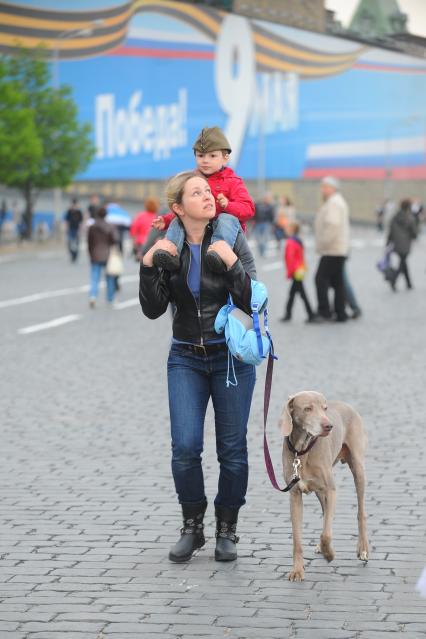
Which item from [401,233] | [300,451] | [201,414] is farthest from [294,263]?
[300,451]

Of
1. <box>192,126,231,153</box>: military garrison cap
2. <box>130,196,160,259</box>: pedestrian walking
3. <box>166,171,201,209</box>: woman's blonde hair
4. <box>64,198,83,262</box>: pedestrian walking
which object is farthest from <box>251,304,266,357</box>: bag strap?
<box>64,198,83,262</box>: pedestrian walking

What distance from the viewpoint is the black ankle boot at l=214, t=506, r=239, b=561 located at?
6.60 metres

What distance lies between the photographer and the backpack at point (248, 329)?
6.33 meters

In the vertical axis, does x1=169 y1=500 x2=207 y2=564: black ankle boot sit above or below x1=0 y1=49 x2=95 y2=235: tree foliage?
below

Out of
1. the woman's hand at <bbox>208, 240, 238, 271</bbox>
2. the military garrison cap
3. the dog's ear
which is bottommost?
the dog's ear

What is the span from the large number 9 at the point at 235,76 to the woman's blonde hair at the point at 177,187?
8079 centimetres

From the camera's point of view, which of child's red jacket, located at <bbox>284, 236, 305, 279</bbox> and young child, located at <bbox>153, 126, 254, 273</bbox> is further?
child's red jacket, located at <bbox>284, 236, 305, 279</bbox>

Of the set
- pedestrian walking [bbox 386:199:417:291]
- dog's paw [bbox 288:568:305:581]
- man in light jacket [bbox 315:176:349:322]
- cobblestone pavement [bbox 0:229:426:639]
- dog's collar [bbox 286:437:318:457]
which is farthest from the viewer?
pedestrian walking [bbox 386:199:417:291]

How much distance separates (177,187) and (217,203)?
22 centimetres

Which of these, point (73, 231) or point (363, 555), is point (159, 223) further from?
point (73, 231)

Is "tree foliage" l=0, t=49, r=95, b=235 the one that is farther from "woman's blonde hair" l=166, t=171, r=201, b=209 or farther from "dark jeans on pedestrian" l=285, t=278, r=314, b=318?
"woman's blonde hair" l=166, t=171, r=201, b=209

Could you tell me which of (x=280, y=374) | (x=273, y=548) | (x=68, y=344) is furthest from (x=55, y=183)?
(x=273, y=548)

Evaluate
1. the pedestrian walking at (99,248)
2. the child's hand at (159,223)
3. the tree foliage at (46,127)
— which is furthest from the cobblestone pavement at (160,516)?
the tree foliage at (46,127)

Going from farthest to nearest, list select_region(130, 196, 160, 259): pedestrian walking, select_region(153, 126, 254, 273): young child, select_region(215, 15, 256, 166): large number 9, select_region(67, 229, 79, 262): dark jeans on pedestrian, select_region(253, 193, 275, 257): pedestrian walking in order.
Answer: select_region(215, 15, 256, 166): large number 9 → select_region(253, 193, 275, 257): pedestrian walking → select_region(67, 229, 79, 262): dark jeans on pedestrian → select_region(130, 196, 160, 259): pedestrian walking → select_region(153, 126, 254, 273): young child
